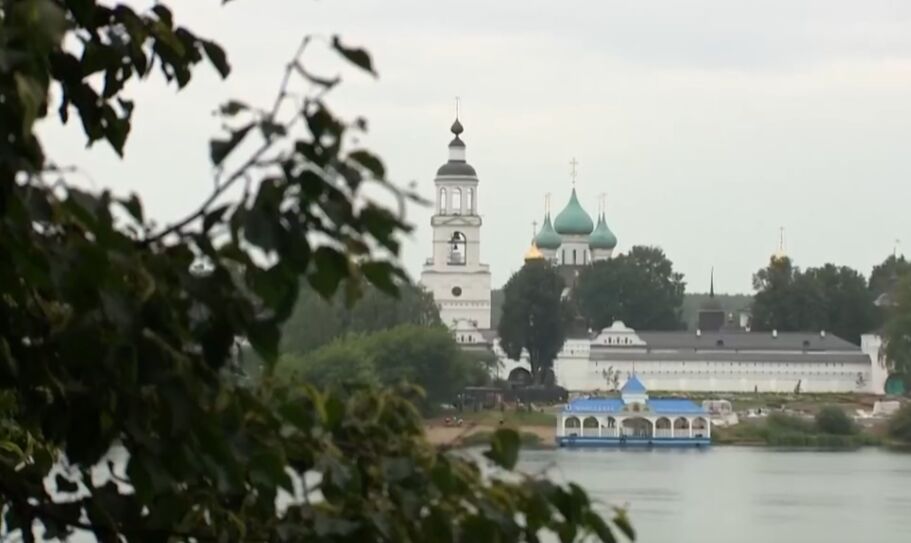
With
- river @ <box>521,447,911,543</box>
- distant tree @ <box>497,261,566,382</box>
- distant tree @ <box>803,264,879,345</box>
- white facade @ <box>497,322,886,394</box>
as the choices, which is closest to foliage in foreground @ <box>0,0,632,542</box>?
river @ <box>521,447,911,543</box>

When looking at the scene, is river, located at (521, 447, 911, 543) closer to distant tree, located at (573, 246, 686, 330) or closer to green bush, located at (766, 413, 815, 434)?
green bush, located at (766, 413, 815, 434)

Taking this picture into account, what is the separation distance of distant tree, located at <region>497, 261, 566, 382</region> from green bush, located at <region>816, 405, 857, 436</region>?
12354 millimetres

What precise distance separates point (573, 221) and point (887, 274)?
9690 millimetres

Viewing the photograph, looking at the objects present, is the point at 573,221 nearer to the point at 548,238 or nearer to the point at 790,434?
the point at 548,238

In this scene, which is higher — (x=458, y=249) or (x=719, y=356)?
(x=458, y=249)

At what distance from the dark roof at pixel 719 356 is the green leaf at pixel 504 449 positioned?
56356 millimetres

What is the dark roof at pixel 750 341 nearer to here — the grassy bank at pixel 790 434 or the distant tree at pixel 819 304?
the distant tree at pixel 819 304

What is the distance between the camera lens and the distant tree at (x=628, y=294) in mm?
67812

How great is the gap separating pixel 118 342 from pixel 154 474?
119 millimetres

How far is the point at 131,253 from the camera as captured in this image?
74.2 inches

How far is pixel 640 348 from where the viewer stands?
6097 centimetres

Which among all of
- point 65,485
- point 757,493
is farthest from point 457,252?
point 65,485

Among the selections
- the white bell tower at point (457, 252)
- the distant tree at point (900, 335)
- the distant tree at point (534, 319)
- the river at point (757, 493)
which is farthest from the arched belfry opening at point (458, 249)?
the river at point (757, 493)

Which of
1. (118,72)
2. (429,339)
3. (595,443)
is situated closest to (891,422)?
(595,443)
